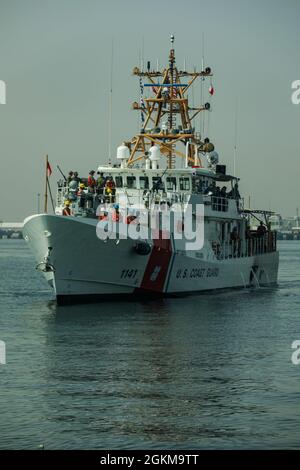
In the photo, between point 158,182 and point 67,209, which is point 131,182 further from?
point 67,209

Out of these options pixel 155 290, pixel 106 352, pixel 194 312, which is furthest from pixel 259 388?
pixel 155 290

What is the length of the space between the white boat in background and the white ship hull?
4cm

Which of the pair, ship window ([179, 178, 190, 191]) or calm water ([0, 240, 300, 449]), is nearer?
calm water ([0, 240, 300, 449])

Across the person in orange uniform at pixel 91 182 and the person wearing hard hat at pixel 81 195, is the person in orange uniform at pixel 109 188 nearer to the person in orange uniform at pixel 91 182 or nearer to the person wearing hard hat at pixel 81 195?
the person in orange uniform at pixel 91 182

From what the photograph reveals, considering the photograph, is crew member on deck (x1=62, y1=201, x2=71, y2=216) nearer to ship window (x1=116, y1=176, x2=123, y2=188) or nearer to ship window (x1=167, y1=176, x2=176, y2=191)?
ship window (x1=116, y1=176, x2=123, y2=188)

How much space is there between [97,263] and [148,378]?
562 inches

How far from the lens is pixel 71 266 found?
37031mm

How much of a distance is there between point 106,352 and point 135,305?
11.6 metres

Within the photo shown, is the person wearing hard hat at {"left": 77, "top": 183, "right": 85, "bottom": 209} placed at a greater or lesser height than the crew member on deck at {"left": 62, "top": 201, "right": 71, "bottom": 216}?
greater

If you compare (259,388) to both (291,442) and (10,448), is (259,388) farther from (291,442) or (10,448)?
(10,448)

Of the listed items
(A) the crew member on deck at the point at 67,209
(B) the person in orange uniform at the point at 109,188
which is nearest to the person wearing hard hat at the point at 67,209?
(A) the crew member on deck at the point at 67,209

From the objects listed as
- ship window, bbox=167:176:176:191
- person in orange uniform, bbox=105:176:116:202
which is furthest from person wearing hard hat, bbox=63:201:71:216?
ship window, bbox=167:176:176:191

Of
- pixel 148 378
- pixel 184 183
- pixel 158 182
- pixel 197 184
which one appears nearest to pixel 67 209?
pixel 158 182

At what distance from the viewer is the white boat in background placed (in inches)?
1451
